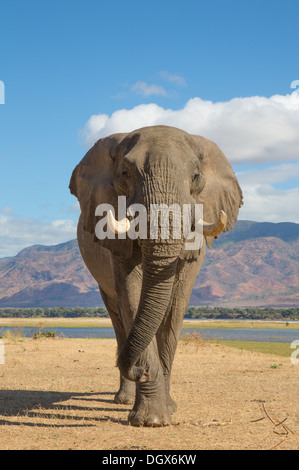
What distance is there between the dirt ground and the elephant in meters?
0.75

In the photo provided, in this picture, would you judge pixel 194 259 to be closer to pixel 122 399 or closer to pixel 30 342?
pixel 122 399

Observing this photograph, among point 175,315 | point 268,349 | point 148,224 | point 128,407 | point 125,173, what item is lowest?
point 268,349

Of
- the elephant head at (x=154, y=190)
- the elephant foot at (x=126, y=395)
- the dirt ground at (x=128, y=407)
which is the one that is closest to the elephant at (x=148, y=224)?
the elephant head at (x=154, y=190)

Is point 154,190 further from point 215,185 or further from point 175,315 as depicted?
point 175,315

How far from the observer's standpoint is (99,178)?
32.5 ft

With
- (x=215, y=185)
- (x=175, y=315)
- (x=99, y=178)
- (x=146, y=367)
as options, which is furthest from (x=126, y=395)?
(x=215, y=185)

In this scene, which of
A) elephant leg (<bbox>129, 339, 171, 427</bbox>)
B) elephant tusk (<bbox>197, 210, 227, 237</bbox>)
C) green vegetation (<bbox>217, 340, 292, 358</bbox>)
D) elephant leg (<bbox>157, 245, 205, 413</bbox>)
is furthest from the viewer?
green vegetation (<bbox>217, 340, 292, 358</bbox>)

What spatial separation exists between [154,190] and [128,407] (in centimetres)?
521

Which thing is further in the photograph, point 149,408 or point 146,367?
point 149,408

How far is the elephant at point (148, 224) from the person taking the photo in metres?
8.02

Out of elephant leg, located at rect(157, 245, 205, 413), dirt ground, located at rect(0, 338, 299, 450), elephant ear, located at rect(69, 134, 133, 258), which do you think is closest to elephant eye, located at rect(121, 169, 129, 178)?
elephant ear, located at rect(69, 134, 133, 258)

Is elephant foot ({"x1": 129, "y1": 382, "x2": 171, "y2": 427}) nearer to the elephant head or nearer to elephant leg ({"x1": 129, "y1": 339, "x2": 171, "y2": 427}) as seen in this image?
elephant leg ({"x1": 129, "y1": 339, "x2": 171, "y2": 427})

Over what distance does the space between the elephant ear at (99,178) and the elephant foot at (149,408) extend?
2008 millimetres

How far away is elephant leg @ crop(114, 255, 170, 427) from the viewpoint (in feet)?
28.3
